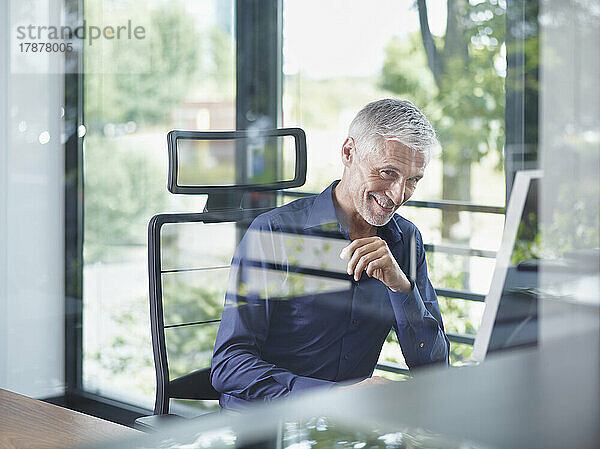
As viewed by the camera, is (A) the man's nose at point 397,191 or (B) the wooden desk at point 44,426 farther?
(A) the man's nose at point 397,191

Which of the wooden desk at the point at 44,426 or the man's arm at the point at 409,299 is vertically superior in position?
the man's arm at the point at 409,299

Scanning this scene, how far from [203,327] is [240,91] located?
0.34 metres

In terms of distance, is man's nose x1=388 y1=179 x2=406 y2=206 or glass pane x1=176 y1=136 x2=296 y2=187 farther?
man's nose x1=388 y1=179 x2=406 y2=206

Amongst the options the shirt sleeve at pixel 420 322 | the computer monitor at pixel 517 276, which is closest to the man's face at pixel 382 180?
the shirt sleeve at pixel 420 322

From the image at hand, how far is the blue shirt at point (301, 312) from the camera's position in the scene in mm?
1028

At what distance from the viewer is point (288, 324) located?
3.52 ft

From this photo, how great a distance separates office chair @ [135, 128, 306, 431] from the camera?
0.97 meters

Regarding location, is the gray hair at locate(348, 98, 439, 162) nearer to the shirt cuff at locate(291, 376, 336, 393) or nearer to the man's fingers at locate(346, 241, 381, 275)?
the man's fingers at locate(346, 241, 381, 275)

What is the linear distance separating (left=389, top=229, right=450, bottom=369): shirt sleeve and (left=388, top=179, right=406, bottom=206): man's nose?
92 millimetres

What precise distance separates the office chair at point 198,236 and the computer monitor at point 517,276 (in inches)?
22.9

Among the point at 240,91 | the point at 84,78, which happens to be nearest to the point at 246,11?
the point at 240,91

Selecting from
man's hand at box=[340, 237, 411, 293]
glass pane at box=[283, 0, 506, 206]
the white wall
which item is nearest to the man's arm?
man's hand at box=[340, 237, 411, 293]

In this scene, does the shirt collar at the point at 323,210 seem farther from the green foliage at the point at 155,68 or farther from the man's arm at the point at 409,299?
the green foliage at the point at 155,68

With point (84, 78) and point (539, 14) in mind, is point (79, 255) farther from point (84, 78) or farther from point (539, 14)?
point (539, 14)
